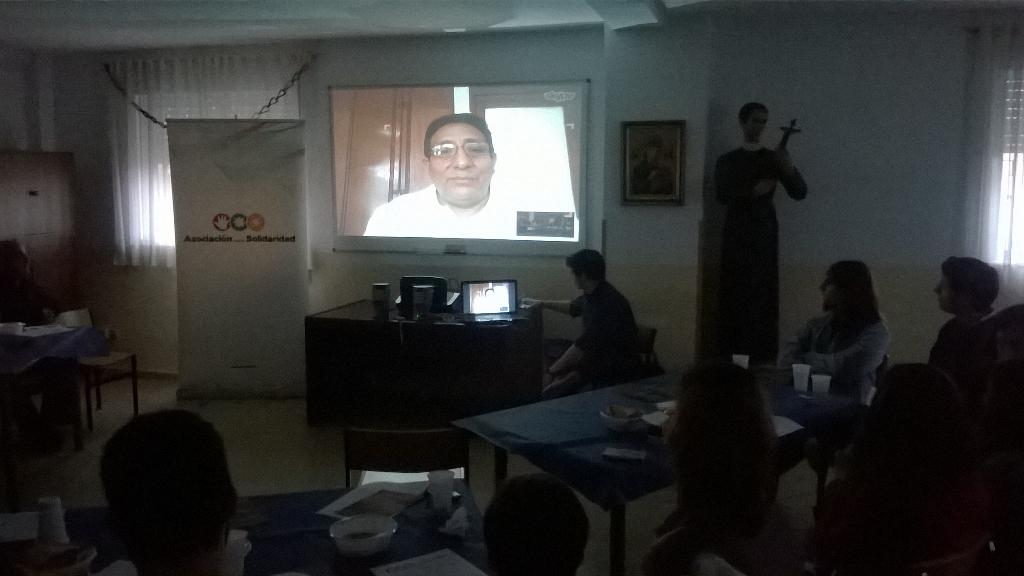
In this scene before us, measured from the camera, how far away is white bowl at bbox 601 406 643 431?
2537 millimetres

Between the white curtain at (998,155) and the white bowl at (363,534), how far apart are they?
4.07 metres

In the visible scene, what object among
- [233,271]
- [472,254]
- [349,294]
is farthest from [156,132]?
[472,254]

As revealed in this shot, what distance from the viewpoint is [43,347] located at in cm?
390

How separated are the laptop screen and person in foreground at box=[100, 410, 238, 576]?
3.35 m

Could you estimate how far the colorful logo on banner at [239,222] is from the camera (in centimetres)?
531

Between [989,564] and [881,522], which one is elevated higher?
[881,522]

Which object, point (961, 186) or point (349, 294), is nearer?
point (961, 186)

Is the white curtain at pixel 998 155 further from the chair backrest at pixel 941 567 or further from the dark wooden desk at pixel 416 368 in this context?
the chair backrest at pixel 941 567

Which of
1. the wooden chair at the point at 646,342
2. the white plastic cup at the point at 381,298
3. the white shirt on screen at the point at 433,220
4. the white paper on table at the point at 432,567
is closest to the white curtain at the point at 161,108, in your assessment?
the white shirt on screen at the point at 433,220

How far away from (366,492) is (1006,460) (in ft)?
5.36

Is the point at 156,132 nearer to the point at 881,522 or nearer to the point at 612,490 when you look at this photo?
the point at 612,490

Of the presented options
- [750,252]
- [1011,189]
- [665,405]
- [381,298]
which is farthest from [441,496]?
[1011,189]

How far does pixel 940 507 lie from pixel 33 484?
13.2 feet

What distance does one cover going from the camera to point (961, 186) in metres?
4.63
